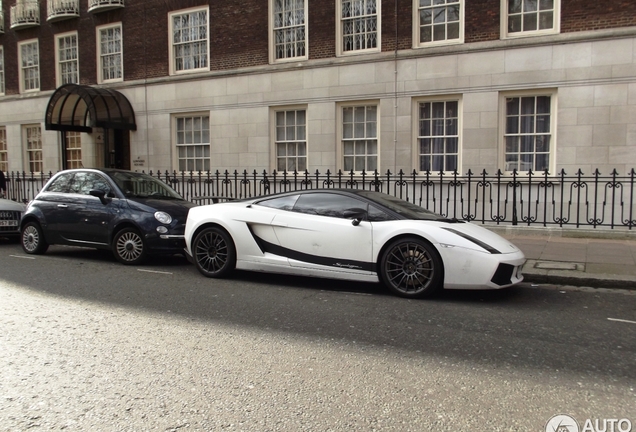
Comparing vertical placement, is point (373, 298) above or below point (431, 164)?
below

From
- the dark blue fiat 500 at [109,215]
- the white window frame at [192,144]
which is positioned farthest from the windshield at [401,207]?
the white window frame at [192,144]

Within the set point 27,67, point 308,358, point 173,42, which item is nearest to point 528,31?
point 173,42

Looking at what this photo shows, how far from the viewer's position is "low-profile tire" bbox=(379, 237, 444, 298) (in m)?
6.28

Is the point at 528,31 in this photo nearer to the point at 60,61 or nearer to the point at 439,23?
the point at 439,23

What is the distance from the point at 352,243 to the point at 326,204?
2.51ft

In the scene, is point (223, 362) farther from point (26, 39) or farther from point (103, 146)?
point (26, 39)

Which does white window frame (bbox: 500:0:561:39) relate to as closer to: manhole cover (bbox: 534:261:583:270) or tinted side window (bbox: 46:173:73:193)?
manhole cover (bbox: 534:261:583:270)

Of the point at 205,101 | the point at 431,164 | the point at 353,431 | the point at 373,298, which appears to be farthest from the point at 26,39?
the point at 353,431

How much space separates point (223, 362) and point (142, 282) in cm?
366

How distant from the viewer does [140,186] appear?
9664 millimetres

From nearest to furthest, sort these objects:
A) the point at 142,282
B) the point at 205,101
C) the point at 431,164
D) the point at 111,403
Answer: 1. the point at 111,403
2. the point at 142,282
3. the point at 431,164
4. the point at 205,101

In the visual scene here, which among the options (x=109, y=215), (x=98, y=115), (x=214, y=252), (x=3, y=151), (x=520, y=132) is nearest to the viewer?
(x=214, y=252)

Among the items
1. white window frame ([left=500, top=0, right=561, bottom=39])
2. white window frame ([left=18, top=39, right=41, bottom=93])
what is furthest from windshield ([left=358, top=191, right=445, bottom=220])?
white window frame ([left=18, top=39, right=41, bottom=93])

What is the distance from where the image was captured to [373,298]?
6469 millimetres
